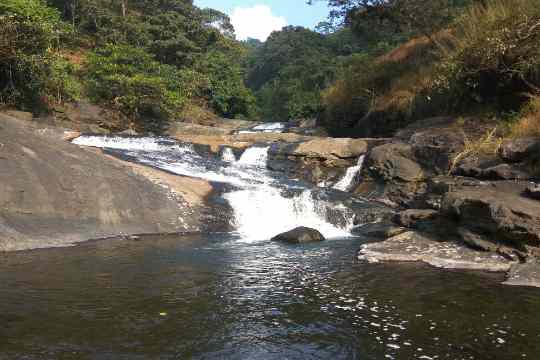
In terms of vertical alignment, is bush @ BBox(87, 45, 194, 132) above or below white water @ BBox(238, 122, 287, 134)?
above

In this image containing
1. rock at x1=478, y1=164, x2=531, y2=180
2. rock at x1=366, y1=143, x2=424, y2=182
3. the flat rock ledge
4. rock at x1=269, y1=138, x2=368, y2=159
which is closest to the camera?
the flat rock ledge

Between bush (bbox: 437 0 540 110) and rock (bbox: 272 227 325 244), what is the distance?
7.47 m

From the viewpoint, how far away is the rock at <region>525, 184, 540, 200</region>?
10.7 metres

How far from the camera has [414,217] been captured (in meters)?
13.0

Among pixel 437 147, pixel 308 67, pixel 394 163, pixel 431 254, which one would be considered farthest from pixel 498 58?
pixel 308 67

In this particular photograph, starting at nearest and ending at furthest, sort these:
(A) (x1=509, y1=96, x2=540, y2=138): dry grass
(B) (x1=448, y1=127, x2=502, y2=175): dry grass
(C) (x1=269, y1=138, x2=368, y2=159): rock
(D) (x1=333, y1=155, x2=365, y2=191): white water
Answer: (A) (x1=509, y1=96, x2=540, y2=138): dry grass → (B) (x1=448, y1=127, x2=502, y2=175): dry grass → (D) (x1=333, y1=155, x2=365, y2=191): white water → (C) (x1=269, y1=138, x2=368, y2=159): rock

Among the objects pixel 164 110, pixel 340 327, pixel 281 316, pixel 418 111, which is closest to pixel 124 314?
pixel 281 316

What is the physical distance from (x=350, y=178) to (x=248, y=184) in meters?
4.09

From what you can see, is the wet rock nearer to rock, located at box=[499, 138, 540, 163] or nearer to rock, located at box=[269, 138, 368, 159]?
rock, located at box=[499, 138, 540, 163]

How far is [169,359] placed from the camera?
5371 mm

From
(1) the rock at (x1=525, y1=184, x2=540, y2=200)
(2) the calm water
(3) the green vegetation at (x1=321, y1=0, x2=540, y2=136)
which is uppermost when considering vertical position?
(3) the green vegetation at (x1=321, y1=0, x2=540, y2=136)

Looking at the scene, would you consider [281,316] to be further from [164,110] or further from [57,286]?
[164,110]

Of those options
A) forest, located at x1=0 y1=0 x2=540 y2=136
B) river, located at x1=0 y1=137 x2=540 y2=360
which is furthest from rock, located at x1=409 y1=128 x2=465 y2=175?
river, located at x1=0 y1=137 x2=540 y2=360

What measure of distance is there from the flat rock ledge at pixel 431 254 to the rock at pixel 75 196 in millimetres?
5114
